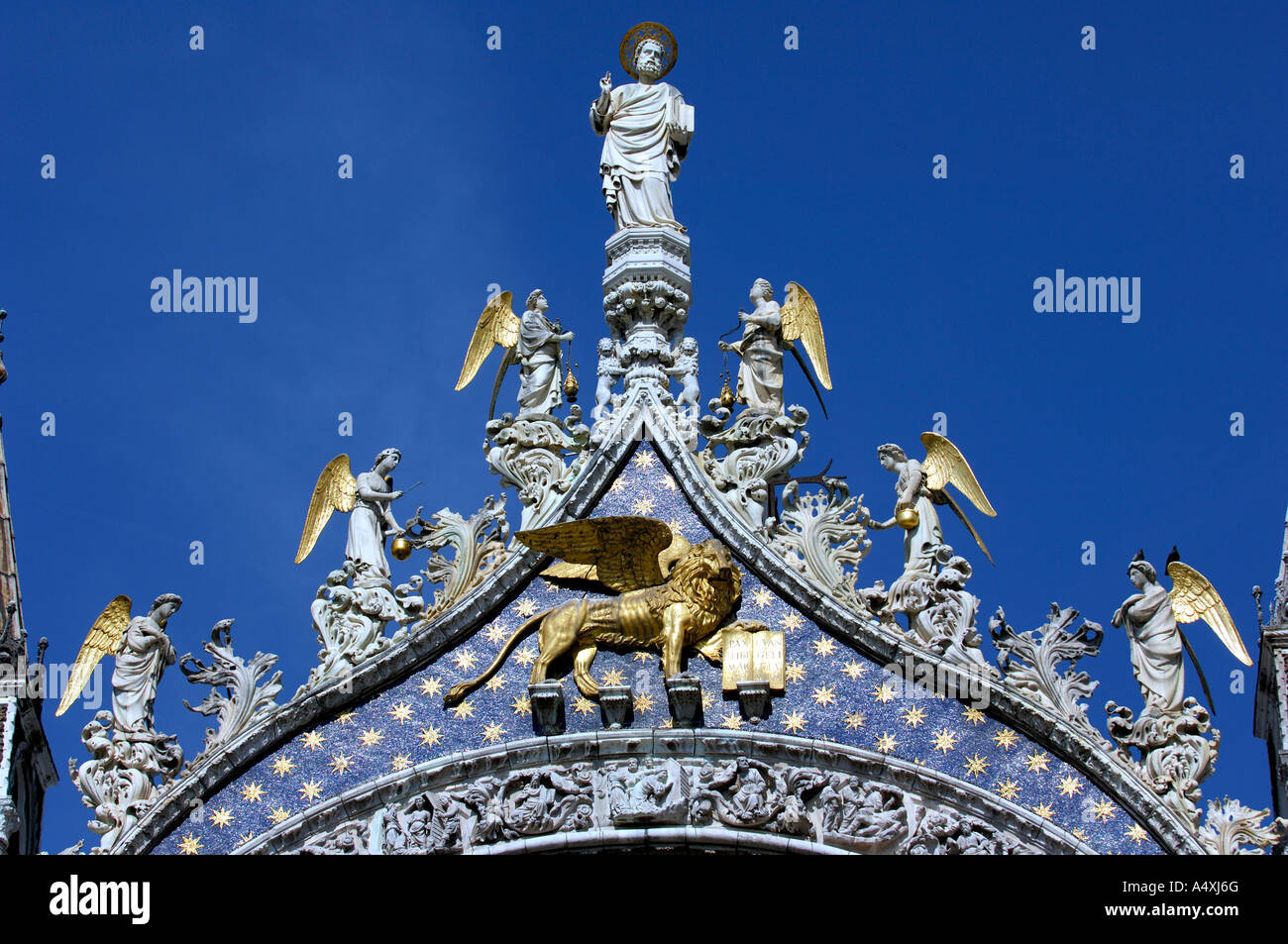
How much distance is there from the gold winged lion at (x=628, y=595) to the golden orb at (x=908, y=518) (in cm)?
144

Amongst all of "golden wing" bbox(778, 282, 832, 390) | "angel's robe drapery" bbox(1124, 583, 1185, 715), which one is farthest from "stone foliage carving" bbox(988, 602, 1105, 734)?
"golden wing" bbox(778, 282, 832, 390)

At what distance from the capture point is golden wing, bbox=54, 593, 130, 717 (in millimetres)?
20156

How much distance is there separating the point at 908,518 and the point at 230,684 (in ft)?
18.6

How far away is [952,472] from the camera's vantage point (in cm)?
2120

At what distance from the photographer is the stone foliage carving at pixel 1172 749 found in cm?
1881

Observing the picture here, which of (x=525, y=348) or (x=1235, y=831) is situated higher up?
(x=525, y=348)

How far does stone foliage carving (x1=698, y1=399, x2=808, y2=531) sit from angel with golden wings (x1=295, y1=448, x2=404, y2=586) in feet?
8.83

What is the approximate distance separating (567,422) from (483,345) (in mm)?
1492

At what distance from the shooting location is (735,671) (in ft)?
65.6

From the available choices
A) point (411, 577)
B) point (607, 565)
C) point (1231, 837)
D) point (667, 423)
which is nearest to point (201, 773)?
point (411, 577)

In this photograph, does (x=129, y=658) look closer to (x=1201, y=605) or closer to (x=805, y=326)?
(x=805, y=326)

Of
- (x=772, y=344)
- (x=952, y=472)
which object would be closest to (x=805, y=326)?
(x=772, y=344)

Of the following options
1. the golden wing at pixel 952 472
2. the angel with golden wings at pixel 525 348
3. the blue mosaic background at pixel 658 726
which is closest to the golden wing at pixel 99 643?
the blue mosaic background at pixel 658 726

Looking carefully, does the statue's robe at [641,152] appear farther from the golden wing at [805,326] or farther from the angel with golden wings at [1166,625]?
the angel with golden wings at [1166,625]
